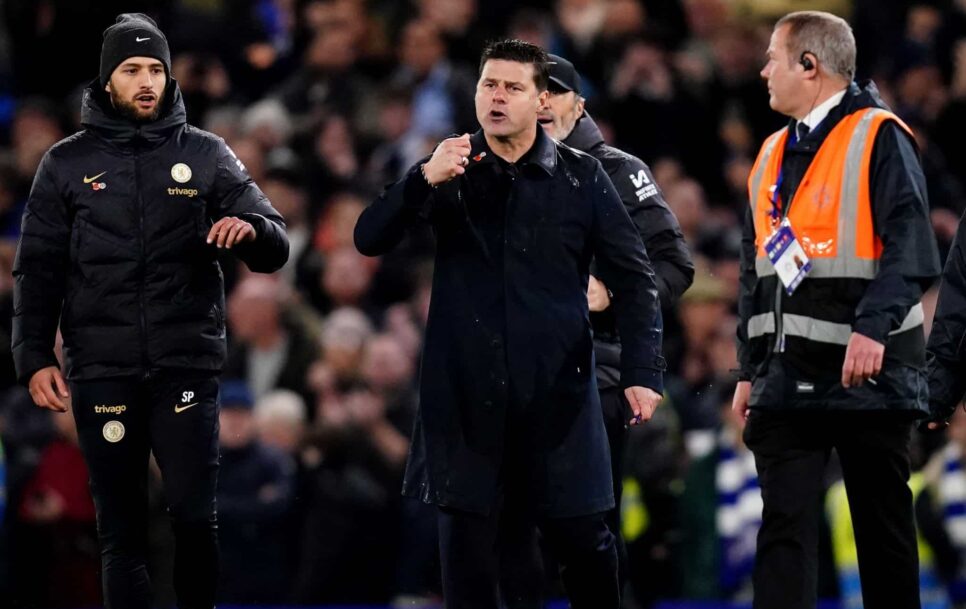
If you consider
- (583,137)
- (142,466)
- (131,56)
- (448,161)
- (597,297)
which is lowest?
(142,466)

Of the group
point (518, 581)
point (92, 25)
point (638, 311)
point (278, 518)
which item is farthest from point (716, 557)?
point (92, 25)

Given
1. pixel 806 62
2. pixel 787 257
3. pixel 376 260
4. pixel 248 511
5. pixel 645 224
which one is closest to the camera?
pixel 787 257

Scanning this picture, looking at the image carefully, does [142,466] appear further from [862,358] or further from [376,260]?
[376,260]

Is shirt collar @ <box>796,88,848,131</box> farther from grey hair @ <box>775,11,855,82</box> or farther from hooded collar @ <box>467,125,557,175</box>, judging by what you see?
hooded collar @ <box>467,125,557,175</box>

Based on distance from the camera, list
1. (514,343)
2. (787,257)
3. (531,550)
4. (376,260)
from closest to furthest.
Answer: (514,343), (787,257), (531,550), (376,260)

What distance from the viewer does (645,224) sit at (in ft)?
25.4

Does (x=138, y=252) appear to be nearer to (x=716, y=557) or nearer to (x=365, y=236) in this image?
(x=365, y=236)

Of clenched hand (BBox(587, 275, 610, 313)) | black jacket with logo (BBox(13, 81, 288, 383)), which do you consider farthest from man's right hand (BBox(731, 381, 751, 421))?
black jacket with logo (BBox(13, 81, 288, 383))

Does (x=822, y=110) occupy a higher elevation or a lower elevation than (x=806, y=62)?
lower

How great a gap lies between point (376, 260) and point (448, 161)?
631 cm

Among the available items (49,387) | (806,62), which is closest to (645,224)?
(806,62)

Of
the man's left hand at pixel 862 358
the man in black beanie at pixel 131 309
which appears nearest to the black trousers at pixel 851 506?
the man's left hand at pixel 862 358

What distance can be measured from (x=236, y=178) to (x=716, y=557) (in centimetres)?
449

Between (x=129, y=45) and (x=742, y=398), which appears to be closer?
(x=129, y=45)
